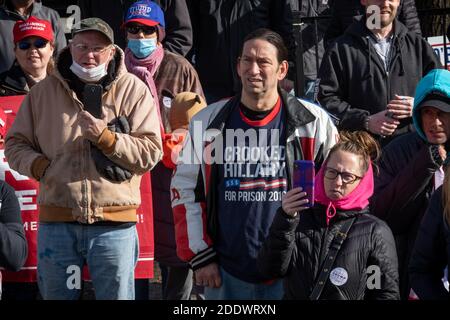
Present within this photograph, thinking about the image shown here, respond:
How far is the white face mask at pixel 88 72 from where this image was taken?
20.6 ft

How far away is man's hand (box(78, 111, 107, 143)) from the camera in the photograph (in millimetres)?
5938

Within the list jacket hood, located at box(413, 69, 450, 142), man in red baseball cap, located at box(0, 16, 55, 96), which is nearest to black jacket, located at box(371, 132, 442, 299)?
jacket hood, located at box(413, 69, 450, 142)

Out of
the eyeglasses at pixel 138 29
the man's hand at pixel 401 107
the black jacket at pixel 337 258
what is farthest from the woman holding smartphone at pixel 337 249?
the eyeglasses at pixel 138 29

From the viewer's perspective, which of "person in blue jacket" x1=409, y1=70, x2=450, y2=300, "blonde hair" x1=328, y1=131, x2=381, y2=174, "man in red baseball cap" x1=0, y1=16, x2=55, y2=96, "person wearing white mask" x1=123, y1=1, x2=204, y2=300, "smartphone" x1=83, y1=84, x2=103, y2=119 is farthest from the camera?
"man in red baseball cap" x1=0, y1=16, x2=55, y2=96

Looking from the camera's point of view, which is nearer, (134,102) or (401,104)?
(134,102)

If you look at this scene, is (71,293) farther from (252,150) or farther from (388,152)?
(388,152)

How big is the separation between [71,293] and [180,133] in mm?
1510

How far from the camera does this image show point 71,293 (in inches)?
243

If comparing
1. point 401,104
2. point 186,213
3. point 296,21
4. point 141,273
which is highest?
point 296,21

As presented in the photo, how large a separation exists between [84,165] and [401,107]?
7.11 feet

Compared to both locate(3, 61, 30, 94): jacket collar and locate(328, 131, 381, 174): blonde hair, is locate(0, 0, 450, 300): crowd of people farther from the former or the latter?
locate(3, 61, 30, 94): jacket collar

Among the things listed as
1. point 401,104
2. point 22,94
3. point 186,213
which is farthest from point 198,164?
point 22,94

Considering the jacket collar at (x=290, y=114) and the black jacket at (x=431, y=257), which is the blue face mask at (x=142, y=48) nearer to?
the jacket collar at (x=290, y=114)

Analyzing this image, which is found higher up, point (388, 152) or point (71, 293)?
point (388, 152)
